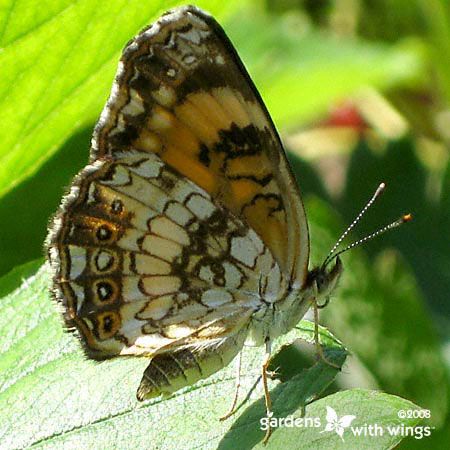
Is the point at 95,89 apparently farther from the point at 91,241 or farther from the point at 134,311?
the point at 134,311

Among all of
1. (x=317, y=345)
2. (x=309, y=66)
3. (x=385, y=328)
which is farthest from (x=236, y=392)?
(x=309, y=66)

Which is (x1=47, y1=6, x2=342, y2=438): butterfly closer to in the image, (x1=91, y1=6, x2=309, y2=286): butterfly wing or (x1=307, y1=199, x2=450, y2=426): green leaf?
(x1=91, y1=6, x2=309, y2=286): butterfly wing

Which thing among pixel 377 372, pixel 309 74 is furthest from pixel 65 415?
pixel 309 74

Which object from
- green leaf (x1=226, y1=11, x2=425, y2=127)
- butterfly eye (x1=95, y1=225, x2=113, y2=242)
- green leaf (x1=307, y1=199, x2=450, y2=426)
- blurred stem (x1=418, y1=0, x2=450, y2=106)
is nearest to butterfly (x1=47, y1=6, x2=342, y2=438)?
butterfly eye (x1=95, y1=225, x2=113, y2=242)

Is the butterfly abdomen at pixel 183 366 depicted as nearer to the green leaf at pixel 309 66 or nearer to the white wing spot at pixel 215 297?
the white wing spot at pixel 215 297

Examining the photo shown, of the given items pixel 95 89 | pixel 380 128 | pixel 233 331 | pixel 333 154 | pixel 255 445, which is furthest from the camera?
pixel 333 154

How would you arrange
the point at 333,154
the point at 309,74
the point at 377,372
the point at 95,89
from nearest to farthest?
1. the point at 95,89
2. the point at 377,372
3. the point at 309,74
4. the point at 333,154
